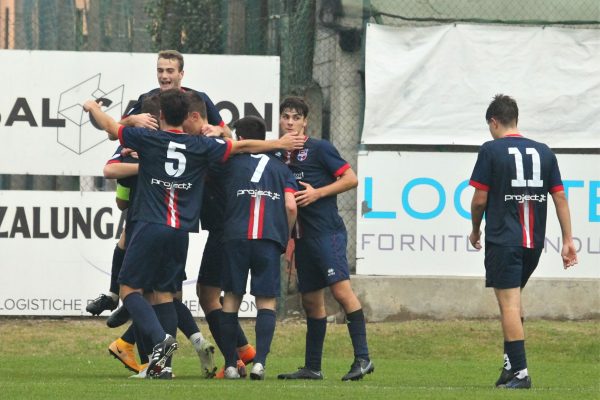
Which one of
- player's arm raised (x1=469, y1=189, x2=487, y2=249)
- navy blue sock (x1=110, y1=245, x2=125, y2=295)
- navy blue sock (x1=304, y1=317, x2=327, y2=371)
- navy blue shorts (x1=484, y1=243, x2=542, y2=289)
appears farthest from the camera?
navy blue sock (x1=110, y1=245, x2=125, y2=295)

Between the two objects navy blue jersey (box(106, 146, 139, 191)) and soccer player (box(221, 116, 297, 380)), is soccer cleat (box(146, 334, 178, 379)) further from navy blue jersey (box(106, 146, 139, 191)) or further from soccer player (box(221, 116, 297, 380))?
navy blue jersey (box(106, 146, 139, 191))

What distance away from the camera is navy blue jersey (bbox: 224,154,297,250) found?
397 inches

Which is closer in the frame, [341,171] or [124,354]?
[341,171]

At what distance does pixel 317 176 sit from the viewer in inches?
415

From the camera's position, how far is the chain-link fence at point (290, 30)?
15664 millimetres

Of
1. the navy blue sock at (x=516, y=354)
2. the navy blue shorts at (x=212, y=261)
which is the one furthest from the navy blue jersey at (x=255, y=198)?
the navy blue sock at (x=516, y=354)

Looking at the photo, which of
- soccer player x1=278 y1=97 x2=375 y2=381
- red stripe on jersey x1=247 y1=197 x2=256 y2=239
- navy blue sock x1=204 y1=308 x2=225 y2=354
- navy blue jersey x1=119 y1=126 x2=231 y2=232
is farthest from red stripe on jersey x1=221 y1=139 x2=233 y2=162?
navy blue sock x1=204 y1=308 x2=225 y2=354

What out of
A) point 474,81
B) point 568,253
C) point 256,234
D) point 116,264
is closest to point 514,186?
point 568,253

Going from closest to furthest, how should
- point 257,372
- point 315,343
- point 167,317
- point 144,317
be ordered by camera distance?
point 144,317, point 257,372, point 167,317, point 315,343

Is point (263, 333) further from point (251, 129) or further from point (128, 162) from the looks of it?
point (128, 162)

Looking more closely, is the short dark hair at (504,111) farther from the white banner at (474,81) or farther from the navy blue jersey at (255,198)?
the white banner at (474,81)

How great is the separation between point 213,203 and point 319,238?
83 centimetres

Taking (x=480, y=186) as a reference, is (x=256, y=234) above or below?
below

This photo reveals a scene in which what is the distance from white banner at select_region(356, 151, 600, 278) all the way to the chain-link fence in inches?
9.2
